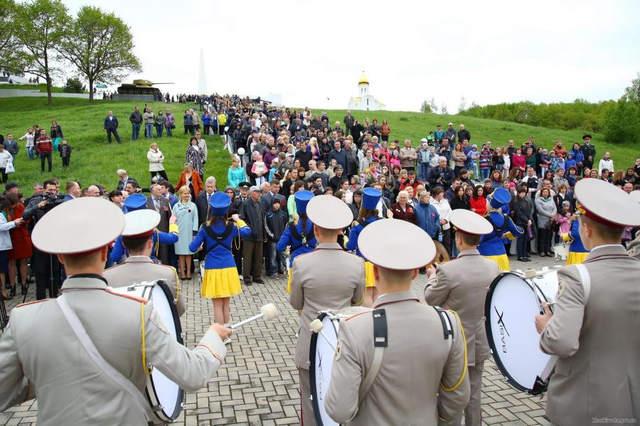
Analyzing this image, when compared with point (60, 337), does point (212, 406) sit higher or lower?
lower

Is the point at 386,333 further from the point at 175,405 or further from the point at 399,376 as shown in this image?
the point at 175,405

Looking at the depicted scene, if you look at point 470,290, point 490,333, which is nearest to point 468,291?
point 470,290

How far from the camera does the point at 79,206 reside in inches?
102

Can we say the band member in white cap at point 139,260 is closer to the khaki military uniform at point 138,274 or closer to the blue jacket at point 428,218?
the khaki military uniform at point 138,274

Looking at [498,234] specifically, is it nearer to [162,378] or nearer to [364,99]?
[162,378]

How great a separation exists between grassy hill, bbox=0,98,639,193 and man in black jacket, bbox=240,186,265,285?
10.4 metres

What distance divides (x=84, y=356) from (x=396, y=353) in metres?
1.61

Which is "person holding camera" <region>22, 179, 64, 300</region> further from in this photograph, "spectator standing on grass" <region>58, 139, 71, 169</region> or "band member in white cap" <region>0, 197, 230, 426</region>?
"spectator standing on grass" <region>58, 139, 71, 169</region>

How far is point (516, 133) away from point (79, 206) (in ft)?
152

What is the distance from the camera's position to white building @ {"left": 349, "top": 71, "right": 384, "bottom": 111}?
3182 inches

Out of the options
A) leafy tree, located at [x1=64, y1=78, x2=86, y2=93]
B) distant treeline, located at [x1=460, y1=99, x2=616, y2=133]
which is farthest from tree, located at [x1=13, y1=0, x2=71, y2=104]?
distant treeline, located at [x1=460, y1=99, x2=616, y2=133]

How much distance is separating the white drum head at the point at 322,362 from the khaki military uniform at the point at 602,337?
140cm

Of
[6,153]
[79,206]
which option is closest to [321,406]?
[79,206]

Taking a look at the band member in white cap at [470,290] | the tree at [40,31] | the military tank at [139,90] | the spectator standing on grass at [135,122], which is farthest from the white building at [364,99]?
the band member in white cap at [470,290]
